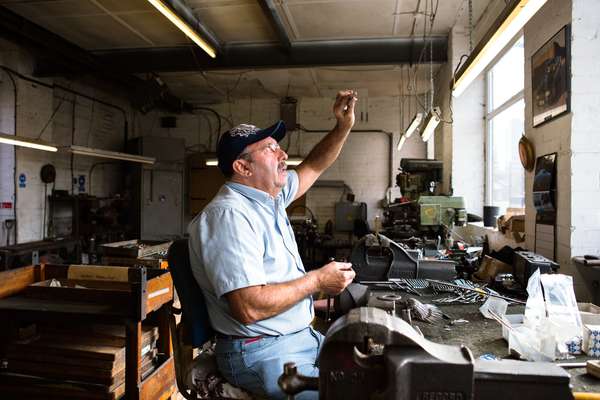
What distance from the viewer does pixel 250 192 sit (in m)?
1.54

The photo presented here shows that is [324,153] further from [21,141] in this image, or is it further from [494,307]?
[21,141]

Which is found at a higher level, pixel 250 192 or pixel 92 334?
pixel 250 192

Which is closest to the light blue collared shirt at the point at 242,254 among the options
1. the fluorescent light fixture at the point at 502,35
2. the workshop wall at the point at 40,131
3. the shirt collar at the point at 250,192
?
the shirt collar at the point at 250,192

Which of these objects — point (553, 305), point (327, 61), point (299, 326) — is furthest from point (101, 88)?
point (553, 305)

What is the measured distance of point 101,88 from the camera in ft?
22.7

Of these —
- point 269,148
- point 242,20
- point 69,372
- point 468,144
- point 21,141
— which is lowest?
point 69,372

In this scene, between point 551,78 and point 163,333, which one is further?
point 551,78

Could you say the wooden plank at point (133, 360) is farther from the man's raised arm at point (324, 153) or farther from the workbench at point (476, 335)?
the workbench at point (476, 335)

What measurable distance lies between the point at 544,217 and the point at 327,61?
345cm

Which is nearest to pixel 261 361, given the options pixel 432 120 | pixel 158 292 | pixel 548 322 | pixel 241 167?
pixel 241 167

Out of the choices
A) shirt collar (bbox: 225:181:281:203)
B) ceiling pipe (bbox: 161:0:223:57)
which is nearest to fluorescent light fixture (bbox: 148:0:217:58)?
ceiling pipe (bbox: 161:0:223:57)

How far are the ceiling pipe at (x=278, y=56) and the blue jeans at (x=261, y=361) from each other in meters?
4.50

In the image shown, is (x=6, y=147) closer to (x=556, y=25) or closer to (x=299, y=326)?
(x=299, y=326)

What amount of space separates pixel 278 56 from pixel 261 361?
4672 mm
